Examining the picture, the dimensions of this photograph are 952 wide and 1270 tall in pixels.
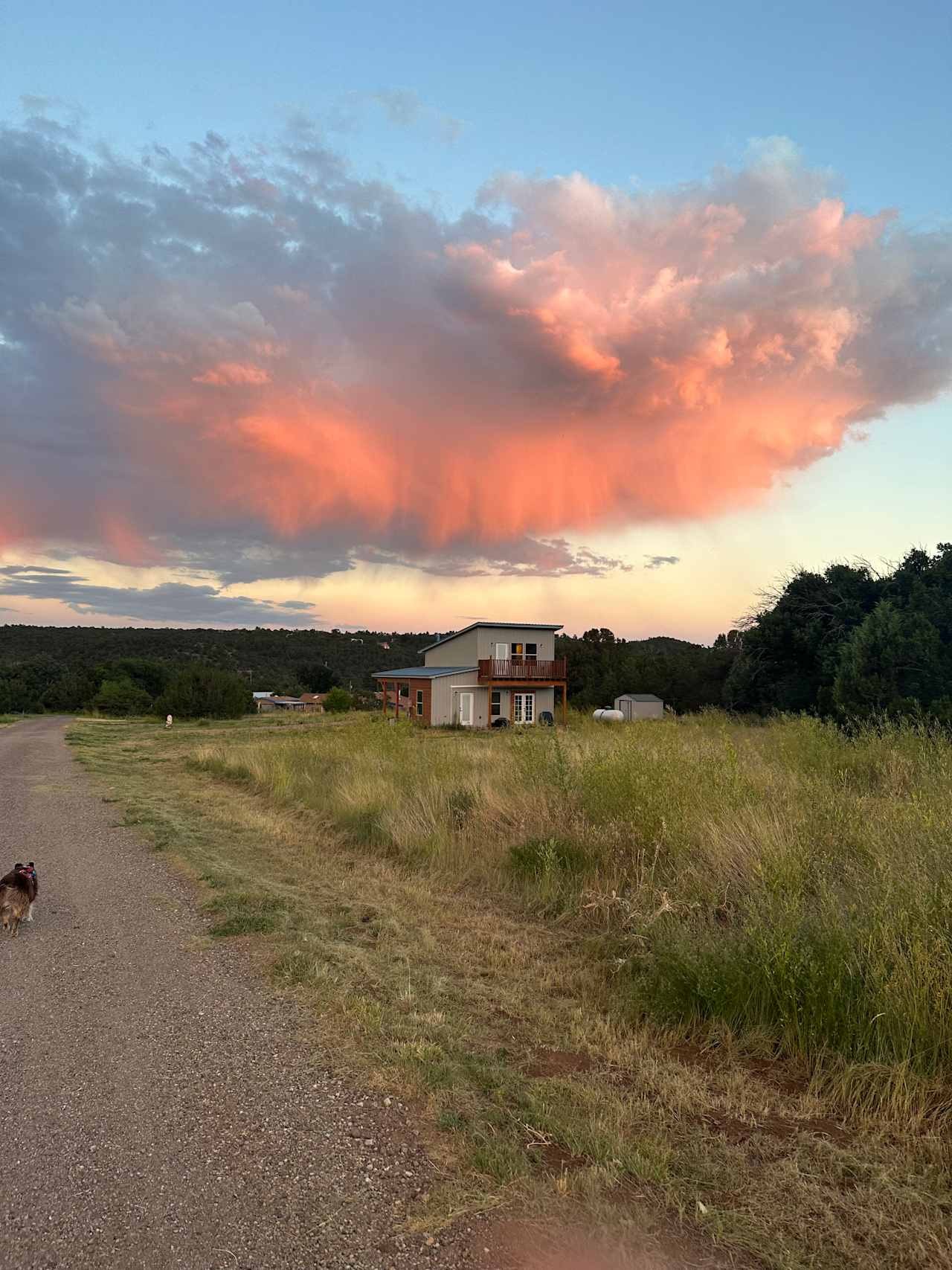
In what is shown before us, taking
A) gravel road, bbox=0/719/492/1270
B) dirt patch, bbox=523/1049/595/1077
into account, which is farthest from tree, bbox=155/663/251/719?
dirt patch, bbox=523/1049/595/1077

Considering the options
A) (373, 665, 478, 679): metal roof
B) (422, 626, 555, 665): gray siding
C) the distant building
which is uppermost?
(422, 626, 555, 665): gray siding

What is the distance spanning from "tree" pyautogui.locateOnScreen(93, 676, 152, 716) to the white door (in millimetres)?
29266

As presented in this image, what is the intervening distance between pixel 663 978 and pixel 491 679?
32.0 metres

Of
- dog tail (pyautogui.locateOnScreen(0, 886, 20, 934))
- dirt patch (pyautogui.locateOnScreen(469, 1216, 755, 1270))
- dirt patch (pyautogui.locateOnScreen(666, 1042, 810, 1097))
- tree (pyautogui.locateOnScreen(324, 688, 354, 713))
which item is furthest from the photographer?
tree (pyautogui.locateOnScreen(324, 688, 354, 713))

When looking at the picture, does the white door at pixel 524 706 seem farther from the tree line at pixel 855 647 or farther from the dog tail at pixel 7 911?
the dog tail at pixel 7 911

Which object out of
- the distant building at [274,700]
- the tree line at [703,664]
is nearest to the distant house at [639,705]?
the tree line at [703,664]

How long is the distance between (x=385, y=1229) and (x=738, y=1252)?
122 centimetres

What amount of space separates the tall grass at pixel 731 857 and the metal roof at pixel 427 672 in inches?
Answer: 941

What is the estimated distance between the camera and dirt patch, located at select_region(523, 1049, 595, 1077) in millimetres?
3719

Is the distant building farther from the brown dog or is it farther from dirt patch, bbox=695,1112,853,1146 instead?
dirt patch, bbox=695,1112,853,1146

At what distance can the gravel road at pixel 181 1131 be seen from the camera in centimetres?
A: 237

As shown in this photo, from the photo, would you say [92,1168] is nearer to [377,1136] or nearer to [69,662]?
[377,1136]

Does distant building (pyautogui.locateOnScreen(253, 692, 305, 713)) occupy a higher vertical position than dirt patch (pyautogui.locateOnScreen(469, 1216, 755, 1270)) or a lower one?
lower

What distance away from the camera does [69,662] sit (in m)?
71.9
